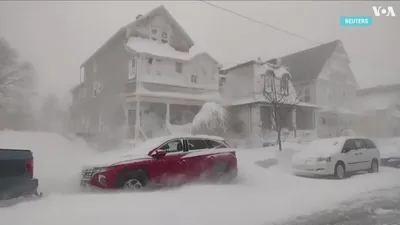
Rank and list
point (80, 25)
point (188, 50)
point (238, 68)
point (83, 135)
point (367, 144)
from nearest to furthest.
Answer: point (83, 135), point (80, 25), point (188, 50), point (238, 68), point (367, 144)

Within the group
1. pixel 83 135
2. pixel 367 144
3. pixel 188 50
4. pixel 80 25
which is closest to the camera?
pixel 83 135

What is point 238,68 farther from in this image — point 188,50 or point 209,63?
point 188,50

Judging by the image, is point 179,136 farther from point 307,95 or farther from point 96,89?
point 307,95

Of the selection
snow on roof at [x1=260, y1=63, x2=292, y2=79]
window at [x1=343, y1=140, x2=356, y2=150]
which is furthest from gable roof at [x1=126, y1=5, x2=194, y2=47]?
window at [x1=343, y1=140, x2=356, y2=150]

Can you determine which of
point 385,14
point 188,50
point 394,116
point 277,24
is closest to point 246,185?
point 188,50

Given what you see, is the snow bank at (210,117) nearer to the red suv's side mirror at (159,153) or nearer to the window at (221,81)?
the window at (221,81)

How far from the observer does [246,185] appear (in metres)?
3.74

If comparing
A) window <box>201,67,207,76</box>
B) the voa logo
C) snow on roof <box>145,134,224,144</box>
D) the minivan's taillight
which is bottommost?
the minivan's taillight

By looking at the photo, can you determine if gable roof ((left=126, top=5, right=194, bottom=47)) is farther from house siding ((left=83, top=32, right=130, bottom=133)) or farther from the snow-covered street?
the snow-covered street

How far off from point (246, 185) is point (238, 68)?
160cm

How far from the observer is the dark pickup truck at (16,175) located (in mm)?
2715

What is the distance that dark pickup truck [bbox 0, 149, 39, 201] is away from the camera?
2715mm

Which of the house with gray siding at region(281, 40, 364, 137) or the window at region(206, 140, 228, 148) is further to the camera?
the house with gray siding at region(281, 40, 364, 137)

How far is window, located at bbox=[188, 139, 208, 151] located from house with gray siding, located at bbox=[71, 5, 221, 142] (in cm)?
29
